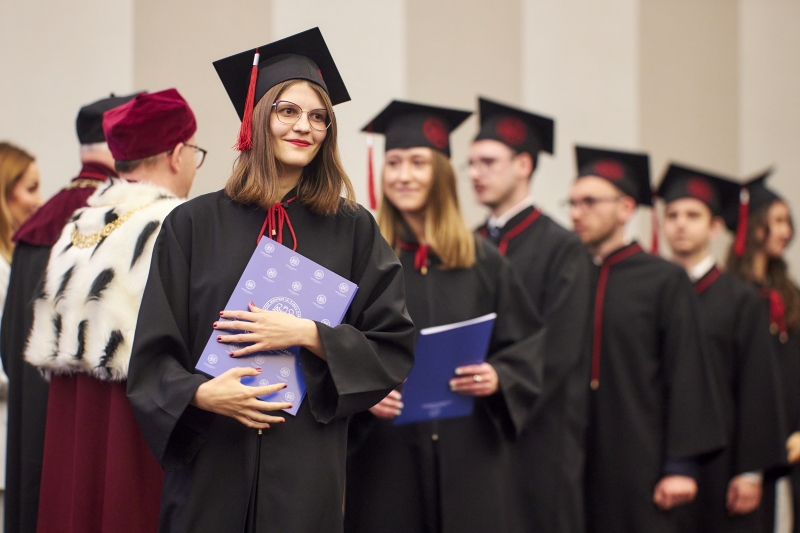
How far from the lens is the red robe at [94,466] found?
265 centimetres

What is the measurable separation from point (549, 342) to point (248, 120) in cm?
237

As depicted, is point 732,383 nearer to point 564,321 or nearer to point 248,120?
point 564,321

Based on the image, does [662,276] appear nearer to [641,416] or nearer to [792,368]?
[641,416]

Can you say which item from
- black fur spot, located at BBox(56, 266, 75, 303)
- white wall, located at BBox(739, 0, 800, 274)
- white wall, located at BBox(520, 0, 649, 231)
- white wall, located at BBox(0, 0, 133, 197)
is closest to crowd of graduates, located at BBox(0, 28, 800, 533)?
black fur spot, located at BBox(56, 266, 75, 303)

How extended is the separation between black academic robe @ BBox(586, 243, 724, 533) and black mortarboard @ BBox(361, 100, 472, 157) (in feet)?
5.08

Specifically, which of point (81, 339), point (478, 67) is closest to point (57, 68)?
point (81, 339)

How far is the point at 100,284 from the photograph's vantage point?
2672 millimetres

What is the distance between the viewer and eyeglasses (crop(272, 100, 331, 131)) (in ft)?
7.65

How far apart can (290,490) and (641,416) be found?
9.22 feet

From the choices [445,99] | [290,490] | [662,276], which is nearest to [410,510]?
[290,490]

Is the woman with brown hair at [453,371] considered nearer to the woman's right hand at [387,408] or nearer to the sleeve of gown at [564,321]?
the woman's right hand at [387,408]

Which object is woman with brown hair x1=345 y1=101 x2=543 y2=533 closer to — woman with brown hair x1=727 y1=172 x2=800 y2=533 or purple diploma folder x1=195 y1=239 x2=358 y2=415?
purple diploma folder x1=195 y1=239 x2=358 y2=415

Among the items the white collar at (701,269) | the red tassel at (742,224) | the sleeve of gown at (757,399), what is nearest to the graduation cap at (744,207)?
the red tassel at (742,224)

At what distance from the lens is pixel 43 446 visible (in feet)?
10.5
